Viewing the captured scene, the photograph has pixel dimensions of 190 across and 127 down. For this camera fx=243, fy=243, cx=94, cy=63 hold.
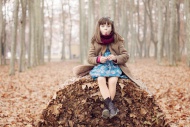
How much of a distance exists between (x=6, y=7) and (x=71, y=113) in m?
23.2

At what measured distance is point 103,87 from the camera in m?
4.07

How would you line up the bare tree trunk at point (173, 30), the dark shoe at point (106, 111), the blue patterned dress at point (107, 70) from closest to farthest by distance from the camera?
the dark shoe at point (106, 111) → the blue patterned dress at point (107, 70) → the bare tree trunk at point (173, 30)

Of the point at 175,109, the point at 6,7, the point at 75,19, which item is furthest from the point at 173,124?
the point at 75,19

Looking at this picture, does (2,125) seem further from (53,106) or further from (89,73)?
(89,73)

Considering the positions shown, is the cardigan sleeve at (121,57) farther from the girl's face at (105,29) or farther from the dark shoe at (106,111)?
the dark shoe at (106,111)

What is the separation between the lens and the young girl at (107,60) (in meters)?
4.05

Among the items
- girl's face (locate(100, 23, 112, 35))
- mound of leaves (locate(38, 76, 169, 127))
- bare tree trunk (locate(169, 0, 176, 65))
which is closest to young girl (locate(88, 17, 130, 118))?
girl's face (locate(100, 23, 112, 35))

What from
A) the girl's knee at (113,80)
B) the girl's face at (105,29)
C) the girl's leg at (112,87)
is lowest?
the girl's leg at (112,87)

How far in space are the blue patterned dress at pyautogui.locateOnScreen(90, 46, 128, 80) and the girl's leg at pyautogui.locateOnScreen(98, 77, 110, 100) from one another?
0.10 meters

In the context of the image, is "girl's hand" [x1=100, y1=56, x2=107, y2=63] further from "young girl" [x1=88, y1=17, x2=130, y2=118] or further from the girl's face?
the girl's face

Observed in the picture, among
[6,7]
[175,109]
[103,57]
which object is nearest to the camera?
[103,57]

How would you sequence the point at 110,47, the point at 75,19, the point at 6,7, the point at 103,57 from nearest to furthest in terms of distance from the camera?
the point at 103,57 < the point at 110,47 < the point at 6,7 < the point at 75,19

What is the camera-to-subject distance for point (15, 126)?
486 cm

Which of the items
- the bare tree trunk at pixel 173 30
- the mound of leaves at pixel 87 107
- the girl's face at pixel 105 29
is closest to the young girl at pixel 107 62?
the girl's face at pixel 105 29
